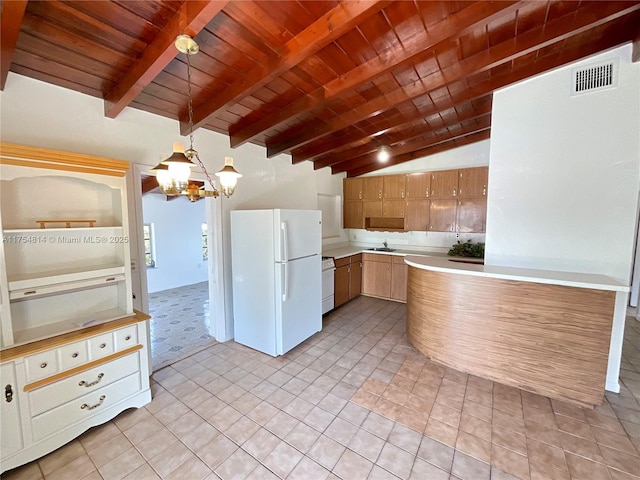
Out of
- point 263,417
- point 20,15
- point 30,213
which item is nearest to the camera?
point 20,15

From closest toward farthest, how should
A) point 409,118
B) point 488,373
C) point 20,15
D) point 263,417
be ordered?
1. point 20,15
2. point 263,417
3. point 488,373
4. point 409,118

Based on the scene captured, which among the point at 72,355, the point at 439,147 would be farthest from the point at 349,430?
the point at 439,147

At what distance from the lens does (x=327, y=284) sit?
4262mm

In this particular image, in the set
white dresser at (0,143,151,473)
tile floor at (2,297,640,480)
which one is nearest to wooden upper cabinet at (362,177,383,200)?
tile floor at (2,297,640,480)

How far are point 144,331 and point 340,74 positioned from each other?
113 inches

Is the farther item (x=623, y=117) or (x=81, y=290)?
(x=623, y=117)

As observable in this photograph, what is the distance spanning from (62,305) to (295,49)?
8.97ft

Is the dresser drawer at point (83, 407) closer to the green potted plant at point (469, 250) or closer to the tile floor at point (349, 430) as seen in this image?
the tile floor at point (349, 430)

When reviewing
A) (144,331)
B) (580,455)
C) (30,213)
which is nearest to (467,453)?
(580,455)

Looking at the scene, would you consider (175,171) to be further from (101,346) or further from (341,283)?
(341,283)

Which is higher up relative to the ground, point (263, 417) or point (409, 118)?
point (409, 118)

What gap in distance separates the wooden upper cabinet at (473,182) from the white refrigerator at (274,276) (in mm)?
2725

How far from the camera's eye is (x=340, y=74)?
2.30m

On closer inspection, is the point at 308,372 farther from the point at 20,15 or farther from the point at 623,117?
the point at 623,117
